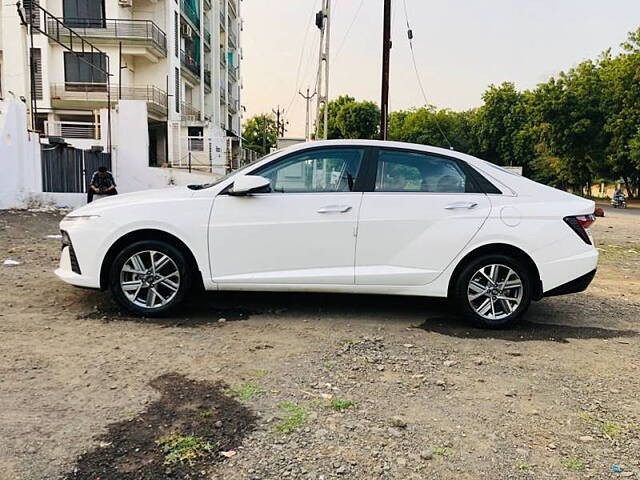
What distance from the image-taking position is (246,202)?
4953 millimetres

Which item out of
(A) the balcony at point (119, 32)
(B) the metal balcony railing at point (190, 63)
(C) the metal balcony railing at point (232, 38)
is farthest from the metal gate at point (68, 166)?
(C) the metal balcony railing at point (232, 38)

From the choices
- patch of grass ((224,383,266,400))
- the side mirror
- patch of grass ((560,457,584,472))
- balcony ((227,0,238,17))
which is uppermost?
balcony ((227,0,238,17))

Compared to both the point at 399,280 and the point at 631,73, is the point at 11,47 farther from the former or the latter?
the point at 631,73

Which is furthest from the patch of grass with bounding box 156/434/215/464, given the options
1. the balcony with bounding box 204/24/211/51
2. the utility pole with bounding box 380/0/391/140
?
the balcony with bounding box 204/24/211/51

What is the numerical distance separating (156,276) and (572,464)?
3.63 m

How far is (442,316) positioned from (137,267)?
117 inches

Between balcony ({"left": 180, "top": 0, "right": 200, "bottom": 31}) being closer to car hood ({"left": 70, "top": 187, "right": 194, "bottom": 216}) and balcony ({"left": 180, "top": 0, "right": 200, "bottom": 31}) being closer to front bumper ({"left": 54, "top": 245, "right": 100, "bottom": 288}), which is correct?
car hood ({"left": 70, "top": 187, "right": 194, "bottom": 216})

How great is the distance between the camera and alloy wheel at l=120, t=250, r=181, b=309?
495 centimetres

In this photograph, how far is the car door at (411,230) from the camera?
4.97m

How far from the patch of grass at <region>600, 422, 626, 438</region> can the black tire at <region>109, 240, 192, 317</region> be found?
136 inches

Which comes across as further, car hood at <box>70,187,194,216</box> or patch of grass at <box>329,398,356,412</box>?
car hood at <box>70,187,194,216</box>

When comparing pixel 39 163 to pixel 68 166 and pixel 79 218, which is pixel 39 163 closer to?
pixel 68 166

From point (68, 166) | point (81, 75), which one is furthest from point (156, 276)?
point (81, 75)

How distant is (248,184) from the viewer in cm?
483
